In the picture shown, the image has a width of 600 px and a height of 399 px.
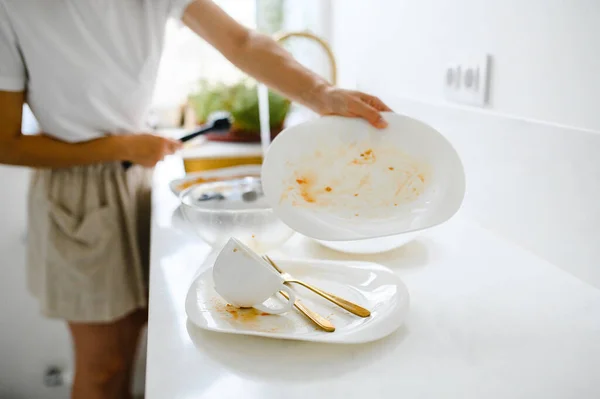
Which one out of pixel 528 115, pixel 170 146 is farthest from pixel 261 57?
pixel 528 115

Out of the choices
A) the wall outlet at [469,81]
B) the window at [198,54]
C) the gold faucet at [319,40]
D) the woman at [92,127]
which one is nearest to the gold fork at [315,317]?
the woman at [92,127]

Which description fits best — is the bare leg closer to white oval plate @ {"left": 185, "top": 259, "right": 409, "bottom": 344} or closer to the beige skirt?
the beige skirt

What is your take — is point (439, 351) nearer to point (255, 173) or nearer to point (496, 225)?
point (496, 225)

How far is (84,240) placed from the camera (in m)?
1.04

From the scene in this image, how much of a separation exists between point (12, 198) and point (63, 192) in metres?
0.72

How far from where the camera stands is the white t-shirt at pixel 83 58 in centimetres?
93

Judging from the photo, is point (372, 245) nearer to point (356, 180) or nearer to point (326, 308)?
point (356, 180)

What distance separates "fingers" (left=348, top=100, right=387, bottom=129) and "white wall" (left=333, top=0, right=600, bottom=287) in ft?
0.70

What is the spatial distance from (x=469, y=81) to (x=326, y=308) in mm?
530

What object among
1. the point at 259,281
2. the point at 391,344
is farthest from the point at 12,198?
the point at 391,344

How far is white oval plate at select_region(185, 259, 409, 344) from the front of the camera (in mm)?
559

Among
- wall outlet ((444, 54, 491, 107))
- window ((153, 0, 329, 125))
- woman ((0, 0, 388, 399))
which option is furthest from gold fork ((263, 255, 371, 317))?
window ((153, 0, 329, 125))

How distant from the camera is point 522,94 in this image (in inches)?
32.3

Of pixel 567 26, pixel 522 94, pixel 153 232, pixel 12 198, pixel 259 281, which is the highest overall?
pixel 567 26
